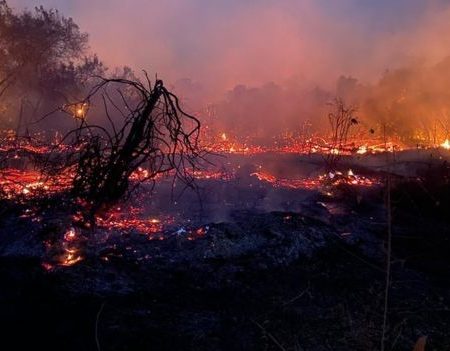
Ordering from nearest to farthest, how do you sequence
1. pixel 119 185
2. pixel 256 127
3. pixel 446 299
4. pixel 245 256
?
pixel 446 299 < pixel 245 256 < pixel 119 185 < pixel 256 127

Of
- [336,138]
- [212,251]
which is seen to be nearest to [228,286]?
[212,251]

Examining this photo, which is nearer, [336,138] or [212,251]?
[212,251]

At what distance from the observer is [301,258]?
Result: 20.1 feet

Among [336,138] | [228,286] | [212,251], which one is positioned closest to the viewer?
[228,286]

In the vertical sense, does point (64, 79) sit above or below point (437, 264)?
above

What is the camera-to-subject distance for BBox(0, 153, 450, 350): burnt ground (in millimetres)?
4227

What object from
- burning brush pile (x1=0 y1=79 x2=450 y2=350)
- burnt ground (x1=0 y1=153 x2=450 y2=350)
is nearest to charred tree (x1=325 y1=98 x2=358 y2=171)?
burning brush pile (x1=0 y1=79 x2=450 y2=350)

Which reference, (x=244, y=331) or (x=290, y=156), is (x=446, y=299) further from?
A: (x=290, y=156)

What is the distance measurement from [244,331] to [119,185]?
391 cm

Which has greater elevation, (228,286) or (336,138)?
(336,138)

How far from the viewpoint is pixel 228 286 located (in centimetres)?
529

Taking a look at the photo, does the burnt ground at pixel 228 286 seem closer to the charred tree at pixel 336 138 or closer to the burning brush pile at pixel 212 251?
the burning brush pile at pixel 212 251

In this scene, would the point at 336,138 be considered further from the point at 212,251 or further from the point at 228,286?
the point at 228,286

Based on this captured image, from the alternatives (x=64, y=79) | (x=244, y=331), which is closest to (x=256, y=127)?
(x=64, y=79)
